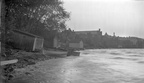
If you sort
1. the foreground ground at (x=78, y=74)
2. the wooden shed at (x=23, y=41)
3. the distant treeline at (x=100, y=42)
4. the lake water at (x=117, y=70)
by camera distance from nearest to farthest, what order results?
the foreground ground at (x=78, y=74), the lake water at (x=117, y=70), the wooden shed at (x=23, y=41), the distant treeline at (x=100, y=42)

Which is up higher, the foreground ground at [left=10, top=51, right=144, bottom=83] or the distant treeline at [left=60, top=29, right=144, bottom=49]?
the distant treeline at [left=60, top=29, right=144, bottom=49]

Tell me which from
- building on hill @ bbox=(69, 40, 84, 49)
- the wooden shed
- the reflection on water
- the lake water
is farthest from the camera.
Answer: building on hill @ bbox=(69, 40, 84, 49)

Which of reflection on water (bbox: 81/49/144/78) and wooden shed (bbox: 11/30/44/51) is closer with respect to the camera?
reflection on water (bbox: 81/49/144/78)

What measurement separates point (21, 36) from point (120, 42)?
355 feet

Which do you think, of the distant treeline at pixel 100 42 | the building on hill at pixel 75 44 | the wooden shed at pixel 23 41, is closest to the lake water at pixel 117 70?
the wooden shed at pixel 23 41

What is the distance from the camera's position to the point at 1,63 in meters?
7.91

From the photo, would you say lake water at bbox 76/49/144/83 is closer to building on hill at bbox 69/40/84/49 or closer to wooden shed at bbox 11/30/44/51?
wooden shed at bbox 11/30/44/51

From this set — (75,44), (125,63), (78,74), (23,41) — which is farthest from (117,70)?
(75,44)

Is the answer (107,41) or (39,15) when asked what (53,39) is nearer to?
(39,15)

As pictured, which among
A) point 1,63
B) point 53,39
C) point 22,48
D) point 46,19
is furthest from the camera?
point 53,39

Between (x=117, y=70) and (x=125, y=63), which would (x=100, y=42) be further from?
(x=117, y=70)

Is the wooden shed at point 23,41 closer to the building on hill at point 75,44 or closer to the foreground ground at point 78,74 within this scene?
the foreground ground at point 78,74

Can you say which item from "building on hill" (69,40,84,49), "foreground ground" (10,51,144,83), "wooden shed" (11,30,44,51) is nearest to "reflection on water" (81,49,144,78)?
"foreground ground" (10,51,144,83)

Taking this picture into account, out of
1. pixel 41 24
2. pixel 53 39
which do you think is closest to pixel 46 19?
pixel 41 24
